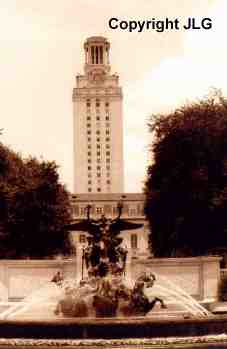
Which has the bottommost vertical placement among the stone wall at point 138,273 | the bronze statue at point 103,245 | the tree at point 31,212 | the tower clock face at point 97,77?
the stone wall at point 138,273

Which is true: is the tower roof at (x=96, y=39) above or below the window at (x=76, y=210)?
above

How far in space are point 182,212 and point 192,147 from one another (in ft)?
11.9

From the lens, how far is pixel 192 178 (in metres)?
50.2

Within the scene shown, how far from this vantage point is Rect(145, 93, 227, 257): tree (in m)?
50.0

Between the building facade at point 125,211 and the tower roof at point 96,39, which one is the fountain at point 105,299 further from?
the tower roof at point 96,39

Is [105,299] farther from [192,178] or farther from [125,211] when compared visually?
[125,211]

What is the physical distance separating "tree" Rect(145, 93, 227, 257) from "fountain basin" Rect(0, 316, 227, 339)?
84.6 feet

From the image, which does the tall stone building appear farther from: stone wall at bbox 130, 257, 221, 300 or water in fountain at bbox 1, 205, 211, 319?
water in fountain at bbox 1, 205, 211, 319

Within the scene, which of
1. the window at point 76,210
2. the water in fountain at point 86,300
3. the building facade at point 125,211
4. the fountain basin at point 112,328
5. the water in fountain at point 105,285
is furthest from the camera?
the window at point 76,210

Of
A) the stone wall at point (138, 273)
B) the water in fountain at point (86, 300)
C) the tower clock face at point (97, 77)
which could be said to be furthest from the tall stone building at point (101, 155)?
the water in fountain at point (86, 300)

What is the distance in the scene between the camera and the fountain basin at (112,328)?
22.5m

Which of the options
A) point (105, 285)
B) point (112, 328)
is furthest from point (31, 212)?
point (112, 328)

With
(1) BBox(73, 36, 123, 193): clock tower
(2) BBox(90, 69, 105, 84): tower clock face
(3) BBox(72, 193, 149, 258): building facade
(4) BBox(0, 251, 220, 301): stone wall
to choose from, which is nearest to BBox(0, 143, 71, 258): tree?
(4) BBox(0, 251, 220, 301): stone wall

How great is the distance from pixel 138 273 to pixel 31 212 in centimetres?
1817
